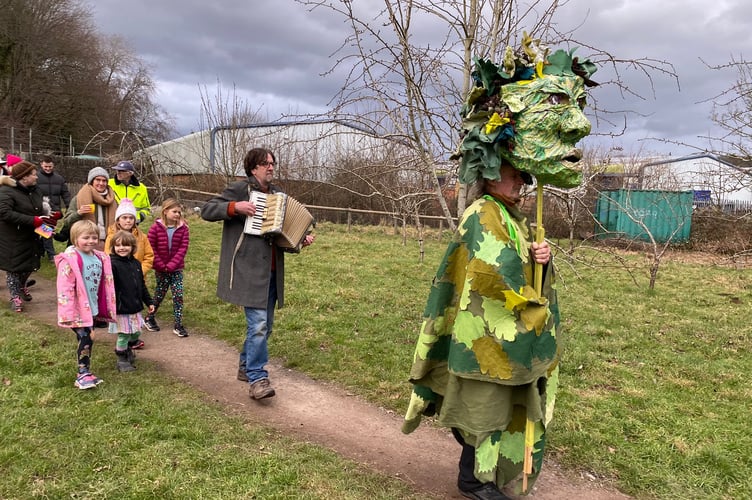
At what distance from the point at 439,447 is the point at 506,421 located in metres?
1.32

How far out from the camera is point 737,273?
1377 centimetres

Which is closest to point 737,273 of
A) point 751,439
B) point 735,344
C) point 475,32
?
point 735,344

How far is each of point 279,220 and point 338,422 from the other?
1762mm

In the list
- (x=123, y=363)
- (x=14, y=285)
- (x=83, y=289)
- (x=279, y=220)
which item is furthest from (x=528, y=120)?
(x=14, y=285)

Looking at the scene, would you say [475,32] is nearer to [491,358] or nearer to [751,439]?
[491,358]

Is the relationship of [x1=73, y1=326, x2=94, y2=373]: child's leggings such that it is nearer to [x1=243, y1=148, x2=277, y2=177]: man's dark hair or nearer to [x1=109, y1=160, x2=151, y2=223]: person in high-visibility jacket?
[x1=243, y1=148, x2=277, y2=177]: man's dark hair

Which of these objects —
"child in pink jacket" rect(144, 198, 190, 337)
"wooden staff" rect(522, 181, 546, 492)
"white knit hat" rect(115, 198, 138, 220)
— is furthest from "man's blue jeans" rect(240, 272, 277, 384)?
"wooden staff" rect(522, 181, 546, 492)

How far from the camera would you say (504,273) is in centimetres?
251

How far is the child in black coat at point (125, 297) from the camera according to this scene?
4906 mm

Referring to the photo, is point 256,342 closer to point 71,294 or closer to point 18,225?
point 71,294

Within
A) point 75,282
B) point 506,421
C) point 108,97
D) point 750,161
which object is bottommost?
point 506,421

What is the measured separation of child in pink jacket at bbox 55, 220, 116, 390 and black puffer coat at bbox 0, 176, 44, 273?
119 inches

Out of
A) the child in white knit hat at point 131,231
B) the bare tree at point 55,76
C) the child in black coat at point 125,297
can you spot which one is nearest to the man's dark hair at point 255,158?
the child in black coat at point 125,297

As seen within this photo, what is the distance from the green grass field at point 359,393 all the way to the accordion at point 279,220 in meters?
1.53
